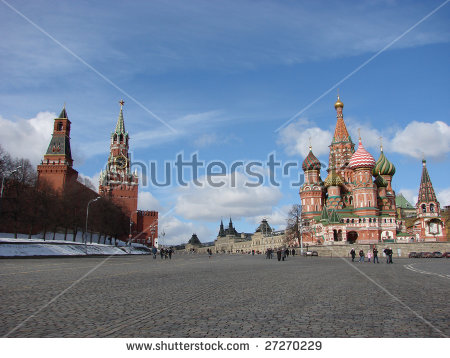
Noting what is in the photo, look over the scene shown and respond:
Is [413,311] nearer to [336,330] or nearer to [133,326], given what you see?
[336,330]

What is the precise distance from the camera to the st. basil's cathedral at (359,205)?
79.2 metres

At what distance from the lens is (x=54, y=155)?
89875 millimetres

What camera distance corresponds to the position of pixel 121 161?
12838cm

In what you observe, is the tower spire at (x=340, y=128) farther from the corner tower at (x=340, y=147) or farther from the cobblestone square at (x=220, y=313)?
the cobblestone square at (x=220, y=313)

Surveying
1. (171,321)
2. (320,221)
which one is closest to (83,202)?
(320,221)

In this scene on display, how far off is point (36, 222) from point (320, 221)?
5506 cm

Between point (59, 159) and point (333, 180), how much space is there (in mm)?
63987

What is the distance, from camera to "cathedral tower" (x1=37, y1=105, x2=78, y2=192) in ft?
271

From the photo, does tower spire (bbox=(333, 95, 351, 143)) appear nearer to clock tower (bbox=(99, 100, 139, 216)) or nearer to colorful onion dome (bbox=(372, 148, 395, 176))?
colorful onion dome (bbox=(372, 148, 395, 176))

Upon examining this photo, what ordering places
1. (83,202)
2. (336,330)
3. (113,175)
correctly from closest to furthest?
(336,330) → (83,202) → (113,175)

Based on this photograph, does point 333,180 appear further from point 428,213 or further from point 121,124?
point 121,124

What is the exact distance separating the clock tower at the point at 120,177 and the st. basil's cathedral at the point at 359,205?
56.8m

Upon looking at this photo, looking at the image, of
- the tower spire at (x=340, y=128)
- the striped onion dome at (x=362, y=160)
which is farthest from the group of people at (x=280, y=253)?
the tower spire at (x=340, y=128)

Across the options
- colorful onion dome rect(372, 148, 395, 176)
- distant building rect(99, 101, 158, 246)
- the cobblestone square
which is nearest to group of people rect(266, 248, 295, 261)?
the cobblestone square
